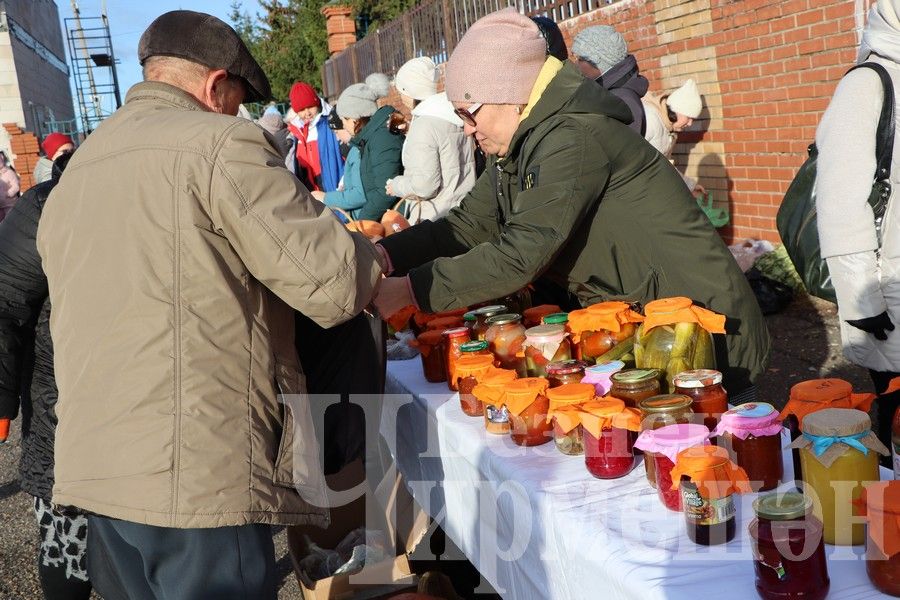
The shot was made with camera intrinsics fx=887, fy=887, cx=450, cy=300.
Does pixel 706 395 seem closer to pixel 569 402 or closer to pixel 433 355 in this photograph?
pixel 569 402

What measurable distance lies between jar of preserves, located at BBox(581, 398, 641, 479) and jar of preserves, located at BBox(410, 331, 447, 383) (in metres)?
0.85

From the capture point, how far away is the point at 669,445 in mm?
1566

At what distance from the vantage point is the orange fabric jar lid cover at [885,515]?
1.23 metres

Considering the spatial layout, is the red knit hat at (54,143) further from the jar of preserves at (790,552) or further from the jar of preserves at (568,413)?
the jar of preserves at (790,552)

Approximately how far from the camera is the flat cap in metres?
1.81

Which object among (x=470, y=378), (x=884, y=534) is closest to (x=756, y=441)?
(x=884, y=534)

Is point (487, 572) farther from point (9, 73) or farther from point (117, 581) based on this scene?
point (9, 73)

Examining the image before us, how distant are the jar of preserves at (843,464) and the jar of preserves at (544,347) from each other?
839 mm

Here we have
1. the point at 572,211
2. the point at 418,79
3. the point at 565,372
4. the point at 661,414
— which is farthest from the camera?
the point at 418,79

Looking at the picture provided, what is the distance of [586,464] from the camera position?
1.82m

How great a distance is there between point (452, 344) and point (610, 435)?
0.81 m

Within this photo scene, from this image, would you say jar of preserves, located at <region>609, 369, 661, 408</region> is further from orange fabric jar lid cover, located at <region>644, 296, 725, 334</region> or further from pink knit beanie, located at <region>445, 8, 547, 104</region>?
pink knit beanie, located at <region>445, 8, 547, 104</region>

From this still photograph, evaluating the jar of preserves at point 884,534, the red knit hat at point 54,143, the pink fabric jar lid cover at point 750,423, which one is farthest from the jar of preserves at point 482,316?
the red knit hat at point 54,143

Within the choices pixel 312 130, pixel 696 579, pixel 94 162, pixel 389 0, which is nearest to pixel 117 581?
pixel 94 162
